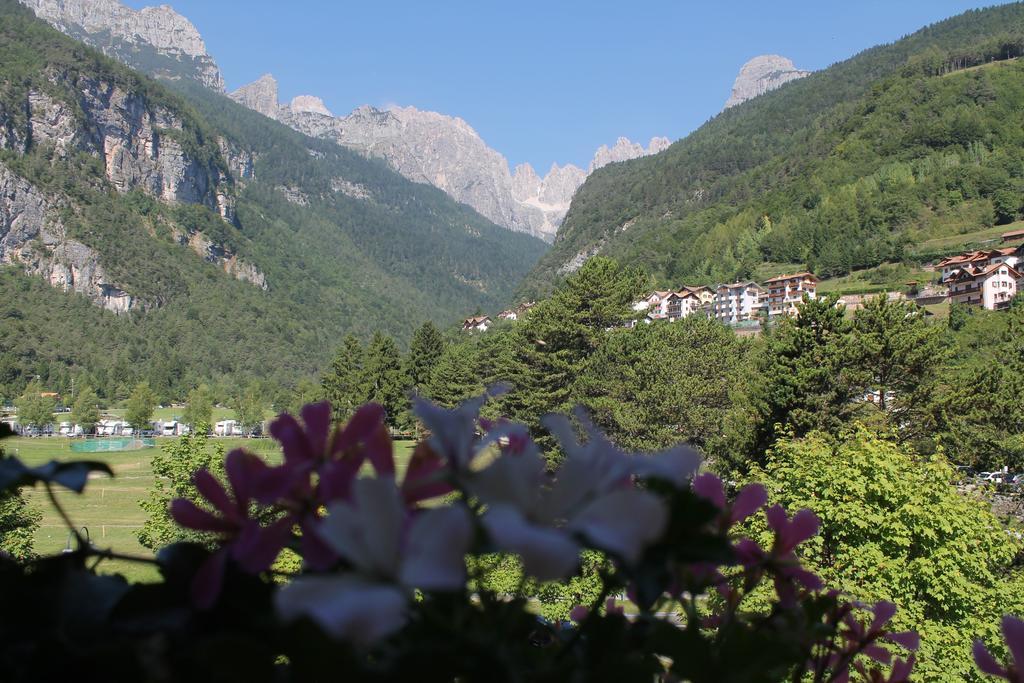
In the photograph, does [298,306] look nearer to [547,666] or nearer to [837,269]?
[837,269]

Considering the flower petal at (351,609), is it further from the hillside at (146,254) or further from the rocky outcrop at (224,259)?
the rocky outcrop at (224,259)

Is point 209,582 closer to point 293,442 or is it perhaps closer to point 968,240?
point 293,442

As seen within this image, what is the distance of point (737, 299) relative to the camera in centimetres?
7650

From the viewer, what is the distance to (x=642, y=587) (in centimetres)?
44

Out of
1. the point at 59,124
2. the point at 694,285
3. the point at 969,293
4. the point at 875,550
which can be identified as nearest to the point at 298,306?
the point at 59,124

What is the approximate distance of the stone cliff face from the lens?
108812 millimetres

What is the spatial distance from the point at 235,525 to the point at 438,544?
298 mm

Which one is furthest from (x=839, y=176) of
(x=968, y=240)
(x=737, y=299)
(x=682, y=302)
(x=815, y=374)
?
(x=815, y=374)

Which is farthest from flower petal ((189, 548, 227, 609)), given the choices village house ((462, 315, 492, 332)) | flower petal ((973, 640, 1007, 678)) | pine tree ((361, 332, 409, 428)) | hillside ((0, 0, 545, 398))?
hillside ((0, 0, 545, 398))

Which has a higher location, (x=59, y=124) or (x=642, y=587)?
(x=59, y=124)

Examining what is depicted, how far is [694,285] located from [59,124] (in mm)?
106818

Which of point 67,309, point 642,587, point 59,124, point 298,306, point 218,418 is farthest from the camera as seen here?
point 298,306

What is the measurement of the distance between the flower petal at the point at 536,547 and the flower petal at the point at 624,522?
1.1 inches

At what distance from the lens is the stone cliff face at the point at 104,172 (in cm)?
10881
